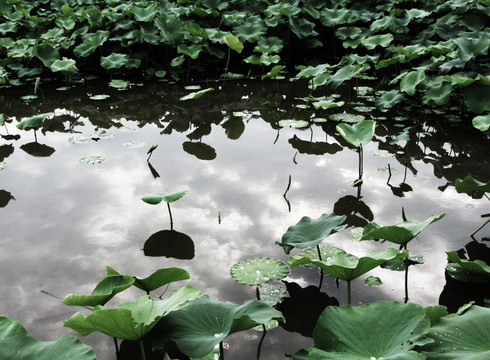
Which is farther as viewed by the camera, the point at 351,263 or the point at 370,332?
the point at 351,263

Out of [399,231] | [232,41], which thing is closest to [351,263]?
[399,231]

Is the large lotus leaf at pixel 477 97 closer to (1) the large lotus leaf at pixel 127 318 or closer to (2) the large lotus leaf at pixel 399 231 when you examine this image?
(2) the large lotus leaf at pixel 399 231

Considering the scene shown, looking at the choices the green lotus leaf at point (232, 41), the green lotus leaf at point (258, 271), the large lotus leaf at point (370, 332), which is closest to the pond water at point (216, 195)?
the green lotus leaf at point (258, 271)

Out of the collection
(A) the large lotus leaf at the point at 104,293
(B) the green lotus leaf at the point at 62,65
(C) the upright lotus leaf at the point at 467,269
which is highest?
(A) the large lotus leaf at the point at 104,293

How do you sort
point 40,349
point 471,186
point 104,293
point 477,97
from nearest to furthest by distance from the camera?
point 40,349 → point 104,293 → point 471,186 → point 477,97

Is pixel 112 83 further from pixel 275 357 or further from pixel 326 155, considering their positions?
pixel 275 357

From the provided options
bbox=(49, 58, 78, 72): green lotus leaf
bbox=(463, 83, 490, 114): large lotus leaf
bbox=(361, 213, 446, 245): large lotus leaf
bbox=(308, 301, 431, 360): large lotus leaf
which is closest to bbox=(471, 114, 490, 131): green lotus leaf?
bbox=(463, 83, 490, 114): large lotus leaf

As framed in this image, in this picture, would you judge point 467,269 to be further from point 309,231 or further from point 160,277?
point 160,277

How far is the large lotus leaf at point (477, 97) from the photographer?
11.8ft

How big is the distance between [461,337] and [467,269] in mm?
712

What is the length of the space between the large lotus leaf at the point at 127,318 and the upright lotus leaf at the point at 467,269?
1027 millimetres

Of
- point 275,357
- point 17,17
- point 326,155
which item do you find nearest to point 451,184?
point 326,155

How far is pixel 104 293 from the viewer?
5.15 feet

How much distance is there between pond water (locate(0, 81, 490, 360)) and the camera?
6.56 ft
